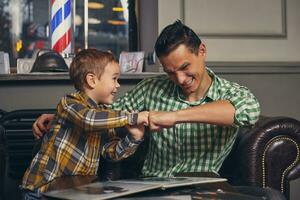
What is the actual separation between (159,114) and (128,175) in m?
0.52

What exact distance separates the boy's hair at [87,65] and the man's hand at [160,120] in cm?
27

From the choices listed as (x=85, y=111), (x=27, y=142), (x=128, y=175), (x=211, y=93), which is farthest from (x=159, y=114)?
(x=27, y=142)

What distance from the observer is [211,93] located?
1834 millimetres

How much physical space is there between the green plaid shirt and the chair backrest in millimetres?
596

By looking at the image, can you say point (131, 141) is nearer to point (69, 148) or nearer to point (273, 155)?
point (69, 148)

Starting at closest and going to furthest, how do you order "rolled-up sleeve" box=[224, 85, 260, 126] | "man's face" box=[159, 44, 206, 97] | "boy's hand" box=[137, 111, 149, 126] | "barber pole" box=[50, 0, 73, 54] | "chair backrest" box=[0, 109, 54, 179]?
"boy's hand" box=[137, 111, 149, 126] → "rolled-up sleeve" box=[224, 85, 260, 126] → "man's face" box=[159, 44, 206, 97] → "chair backrest" box=[0, 109, 54, 179] → "barber pole" box=[50, 0, 73, 54]

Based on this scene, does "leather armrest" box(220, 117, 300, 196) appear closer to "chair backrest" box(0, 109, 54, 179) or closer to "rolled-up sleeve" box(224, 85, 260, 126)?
"rolled-up sleeve" box(224, 85, 260, 126)

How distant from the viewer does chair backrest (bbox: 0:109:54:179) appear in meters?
2.31

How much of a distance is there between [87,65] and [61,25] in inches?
37.3

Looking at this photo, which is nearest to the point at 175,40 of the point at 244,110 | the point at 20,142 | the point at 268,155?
the point at 244,110

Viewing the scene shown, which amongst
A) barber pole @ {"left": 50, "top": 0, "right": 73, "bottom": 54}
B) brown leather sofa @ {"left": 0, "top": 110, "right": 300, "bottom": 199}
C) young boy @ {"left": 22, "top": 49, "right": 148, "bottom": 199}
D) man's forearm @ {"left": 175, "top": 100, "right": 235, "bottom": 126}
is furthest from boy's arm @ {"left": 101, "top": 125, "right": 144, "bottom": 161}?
barber pole @ {"left": 50, "top": 0, "right": 73, "bottom": 54}

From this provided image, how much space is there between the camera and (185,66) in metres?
1.76

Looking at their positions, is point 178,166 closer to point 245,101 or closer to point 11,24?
point 245,101

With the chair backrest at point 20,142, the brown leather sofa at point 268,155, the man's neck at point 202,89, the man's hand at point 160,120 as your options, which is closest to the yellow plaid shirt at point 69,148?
the man's hand at point 160,120
